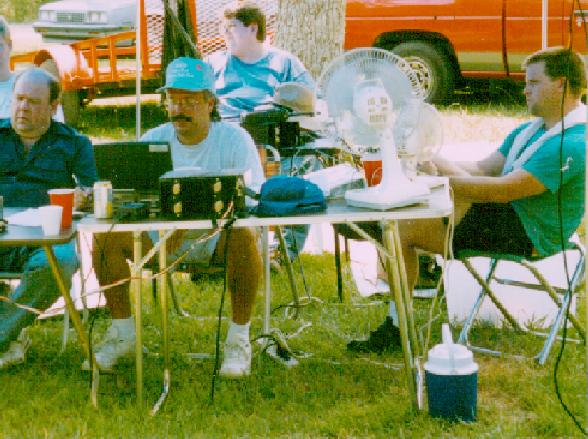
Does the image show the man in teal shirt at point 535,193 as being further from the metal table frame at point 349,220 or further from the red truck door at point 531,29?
the red truck door at point 531,29

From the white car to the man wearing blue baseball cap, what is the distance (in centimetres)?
700

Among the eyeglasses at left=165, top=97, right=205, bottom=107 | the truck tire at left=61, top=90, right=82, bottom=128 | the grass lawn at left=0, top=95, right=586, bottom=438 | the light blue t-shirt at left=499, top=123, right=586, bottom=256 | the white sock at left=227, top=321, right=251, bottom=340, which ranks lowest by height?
the grass lawn at left=0, top=95, right=586, bottom=438

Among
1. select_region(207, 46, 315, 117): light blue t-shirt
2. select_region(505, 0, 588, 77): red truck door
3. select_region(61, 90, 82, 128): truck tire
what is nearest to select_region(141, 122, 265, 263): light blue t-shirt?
select_region(207, 46, 315, 117): light blue t-shirt

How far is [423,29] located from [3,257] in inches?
286

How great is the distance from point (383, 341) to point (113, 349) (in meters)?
1.15

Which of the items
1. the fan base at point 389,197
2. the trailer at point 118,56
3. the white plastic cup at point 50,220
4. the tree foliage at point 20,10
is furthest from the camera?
the tree foliage at point 20,10

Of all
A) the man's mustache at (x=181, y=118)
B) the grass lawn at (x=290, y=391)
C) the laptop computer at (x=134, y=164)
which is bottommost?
the grass lawn at (x=290, y=391)

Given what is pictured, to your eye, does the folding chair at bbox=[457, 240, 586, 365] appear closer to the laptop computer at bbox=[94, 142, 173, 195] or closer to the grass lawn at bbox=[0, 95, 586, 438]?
the grass lawn at bbox=[0, 95, 586, 438]

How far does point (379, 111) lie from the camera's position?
3.69m

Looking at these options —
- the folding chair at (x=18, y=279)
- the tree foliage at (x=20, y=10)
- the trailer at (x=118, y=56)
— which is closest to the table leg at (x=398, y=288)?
the folding chair at (x=18, y=279)

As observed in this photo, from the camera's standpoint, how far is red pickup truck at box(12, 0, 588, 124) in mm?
10039

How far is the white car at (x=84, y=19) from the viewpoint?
1120 centimetres

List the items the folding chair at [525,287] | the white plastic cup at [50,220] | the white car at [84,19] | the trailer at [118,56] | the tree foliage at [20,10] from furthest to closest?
1. the tree foliage at [20,10]
2. the white car at [84,19]
3. the trailer at [118,56]
4. the folding chair at [525,287]
5. the white plastic cup at [50,220]

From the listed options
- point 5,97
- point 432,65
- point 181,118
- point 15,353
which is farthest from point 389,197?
point 432,65
